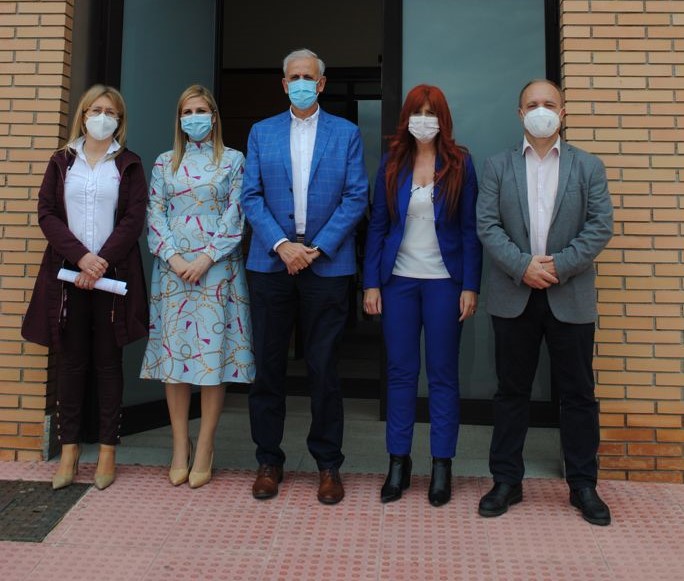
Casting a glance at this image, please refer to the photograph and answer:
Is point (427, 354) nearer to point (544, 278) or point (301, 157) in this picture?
point (544, 278)

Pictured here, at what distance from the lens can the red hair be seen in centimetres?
301

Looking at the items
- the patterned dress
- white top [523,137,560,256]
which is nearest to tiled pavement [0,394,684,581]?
the patterned dress

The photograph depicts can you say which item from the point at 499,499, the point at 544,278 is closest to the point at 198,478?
the point at 499,499

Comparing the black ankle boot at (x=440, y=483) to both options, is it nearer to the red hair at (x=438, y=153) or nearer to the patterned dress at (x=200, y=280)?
the patterned dress at (x=200, y=280)

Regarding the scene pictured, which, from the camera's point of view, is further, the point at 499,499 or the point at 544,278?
the point at 499,499

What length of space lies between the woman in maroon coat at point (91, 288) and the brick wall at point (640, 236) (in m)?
2.34

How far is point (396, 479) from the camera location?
3080 millimetres

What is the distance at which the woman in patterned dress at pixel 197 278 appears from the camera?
3.18m

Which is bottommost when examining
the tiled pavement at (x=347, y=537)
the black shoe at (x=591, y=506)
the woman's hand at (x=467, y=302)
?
the tiled pavement at (x=347, y=537)

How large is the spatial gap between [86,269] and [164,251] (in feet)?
1.23

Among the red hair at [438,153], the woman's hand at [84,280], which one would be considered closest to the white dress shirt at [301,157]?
the red hair at [438,153]

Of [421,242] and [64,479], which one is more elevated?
[421,242]

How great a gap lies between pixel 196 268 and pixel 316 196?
685 millimetres

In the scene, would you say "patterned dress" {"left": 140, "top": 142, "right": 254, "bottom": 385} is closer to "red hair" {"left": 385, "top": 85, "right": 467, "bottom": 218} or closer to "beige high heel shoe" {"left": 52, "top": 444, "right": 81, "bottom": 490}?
"beige high heel shoe" {"left": 52, "top": 444, "right": 81, "bottom": 490}
